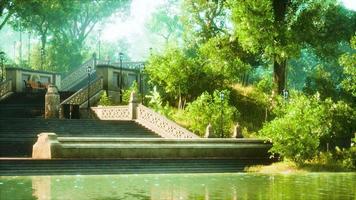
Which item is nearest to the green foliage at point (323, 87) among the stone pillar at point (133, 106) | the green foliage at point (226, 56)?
the green foliage at point (226, 56)

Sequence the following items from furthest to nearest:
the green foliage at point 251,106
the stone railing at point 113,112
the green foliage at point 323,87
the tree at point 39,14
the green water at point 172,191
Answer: the tree at point 39,14
the green foliage at point 323,87
the green foliage at point 251,106
the stone railing at point 113,112
the green water at point 172,191

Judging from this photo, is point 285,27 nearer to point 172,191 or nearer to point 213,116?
point 213,116

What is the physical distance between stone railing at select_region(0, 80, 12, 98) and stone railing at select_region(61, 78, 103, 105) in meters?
5.87

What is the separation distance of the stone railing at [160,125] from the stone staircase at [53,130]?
16.0 inches

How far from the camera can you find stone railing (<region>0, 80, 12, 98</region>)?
45031mm

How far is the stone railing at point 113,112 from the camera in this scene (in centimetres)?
3862

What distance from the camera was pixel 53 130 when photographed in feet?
109

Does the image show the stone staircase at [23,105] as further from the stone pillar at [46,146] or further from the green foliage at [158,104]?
the stone pillar at [46,146]

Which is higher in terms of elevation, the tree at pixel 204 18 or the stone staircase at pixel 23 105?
the tree at pixel 204 18

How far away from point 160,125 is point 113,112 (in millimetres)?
5710

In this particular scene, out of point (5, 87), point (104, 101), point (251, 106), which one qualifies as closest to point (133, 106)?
point (104, 101)

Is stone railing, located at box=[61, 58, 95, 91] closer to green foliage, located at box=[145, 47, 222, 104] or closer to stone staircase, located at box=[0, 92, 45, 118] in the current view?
stone staircase, located at box=[0, 92, 45, 118]

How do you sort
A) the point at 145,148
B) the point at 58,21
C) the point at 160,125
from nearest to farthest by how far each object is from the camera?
the point at 145,148 → the point at 160,125 → the point at 58,21

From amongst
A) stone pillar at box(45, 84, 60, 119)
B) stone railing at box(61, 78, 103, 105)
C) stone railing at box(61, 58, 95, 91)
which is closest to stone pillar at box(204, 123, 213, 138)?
stone pillar at box(45, 84, 60, 119)
